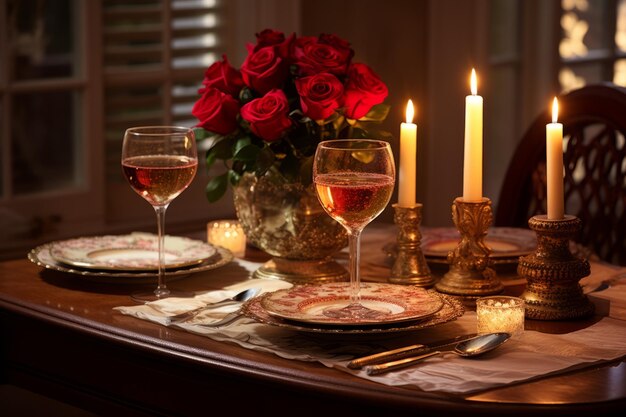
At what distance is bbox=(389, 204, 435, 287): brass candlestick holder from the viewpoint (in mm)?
1623

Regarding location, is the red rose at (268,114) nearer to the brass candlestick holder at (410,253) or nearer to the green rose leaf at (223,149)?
the green rose leaf at (223,149)

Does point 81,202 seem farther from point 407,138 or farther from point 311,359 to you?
point 311,359

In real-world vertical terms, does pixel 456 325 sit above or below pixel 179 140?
below

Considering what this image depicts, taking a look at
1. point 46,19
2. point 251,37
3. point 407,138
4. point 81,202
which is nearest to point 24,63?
point 46,19

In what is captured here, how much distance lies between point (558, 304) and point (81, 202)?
5.72 ft

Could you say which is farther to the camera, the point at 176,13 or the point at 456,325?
the point at 176,13

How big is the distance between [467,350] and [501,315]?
97 millimetres

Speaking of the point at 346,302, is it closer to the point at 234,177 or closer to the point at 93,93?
the point at 234,177

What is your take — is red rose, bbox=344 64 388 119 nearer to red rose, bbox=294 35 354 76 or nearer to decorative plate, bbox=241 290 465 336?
red rose, bbox=294 35 354 76

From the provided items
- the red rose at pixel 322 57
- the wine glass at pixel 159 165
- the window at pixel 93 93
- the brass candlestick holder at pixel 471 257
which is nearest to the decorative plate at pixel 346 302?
the brass candlestick holder at pixel 471 257

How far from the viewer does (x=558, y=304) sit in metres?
1.43

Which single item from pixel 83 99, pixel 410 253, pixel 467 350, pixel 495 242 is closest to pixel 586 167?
pixel 495 242

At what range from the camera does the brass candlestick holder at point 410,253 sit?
5.32 ft

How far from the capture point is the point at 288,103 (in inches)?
63.8
